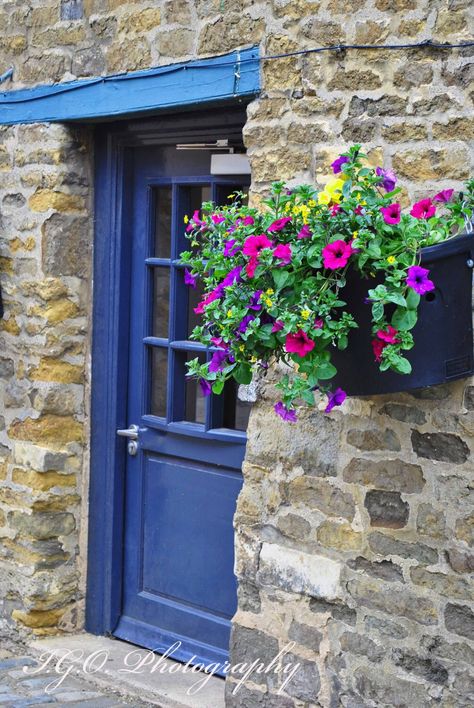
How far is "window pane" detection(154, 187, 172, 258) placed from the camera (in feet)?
17.3

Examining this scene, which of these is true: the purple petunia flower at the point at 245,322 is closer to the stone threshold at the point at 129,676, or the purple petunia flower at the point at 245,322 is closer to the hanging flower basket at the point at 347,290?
the hanging flower basket at the point at 347,290

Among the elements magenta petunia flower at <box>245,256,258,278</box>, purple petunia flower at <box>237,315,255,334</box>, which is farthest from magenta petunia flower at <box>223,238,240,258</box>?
purple petunia flower at <box>237,315,255,334</box>

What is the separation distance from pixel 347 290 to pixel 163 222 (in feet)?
→ 6.29

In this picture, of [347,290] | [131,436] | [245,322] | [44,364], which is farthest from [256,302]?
[44,364]

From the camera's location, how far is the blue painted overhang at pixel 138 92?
4426mm

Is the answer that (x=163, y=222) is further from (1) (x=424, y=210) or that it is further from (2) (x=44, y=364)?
(1) (x=424, y=210)

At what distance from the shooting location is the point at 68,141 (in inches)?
211

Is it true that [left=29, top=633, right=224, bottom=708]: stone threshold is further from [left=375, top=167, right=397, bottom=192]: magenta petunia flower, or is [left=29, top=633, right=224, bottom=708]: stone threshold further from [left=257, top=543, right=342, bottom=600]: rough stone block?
[left=375, top=167, right=397, bottom=192]: magenta petunia flower

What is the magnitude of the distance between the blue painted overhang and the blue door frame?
0.20 metres

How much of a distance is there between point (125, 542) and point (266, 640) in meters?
1.30

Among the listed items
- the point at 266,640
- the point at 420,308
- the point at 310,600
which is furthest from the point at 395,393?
the point at 266,640

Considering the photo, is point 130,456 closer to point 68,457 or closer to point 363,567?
point 68,457

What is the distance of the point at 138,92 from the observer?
16.1ft

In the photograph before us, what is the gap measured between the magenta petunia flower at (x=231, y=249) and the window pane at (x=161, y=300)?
166 centimetres
